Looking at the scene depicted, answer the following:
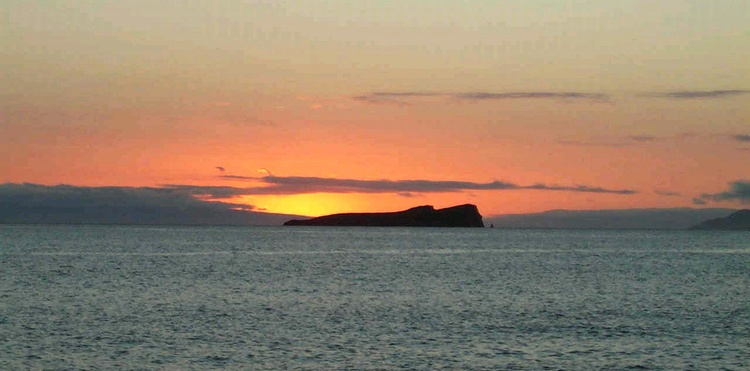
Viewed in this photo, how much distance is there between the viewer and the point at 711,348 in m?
49.3

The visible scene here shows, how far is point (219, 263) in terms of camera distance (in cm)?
12962

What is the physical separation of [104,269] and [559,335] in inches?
2844

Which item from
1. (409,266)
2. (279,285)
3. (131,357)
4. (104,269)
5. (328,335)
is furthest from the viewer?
(409,266)

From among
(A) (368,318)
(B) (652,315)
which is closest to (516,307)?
(B) (652,315)

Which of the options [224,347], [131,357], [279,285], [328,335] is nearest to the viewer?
[131,357]

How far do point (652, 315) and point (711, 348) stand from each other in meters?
15.9

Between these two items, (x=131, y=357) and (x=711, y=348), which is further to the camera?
(x=711, y=348)

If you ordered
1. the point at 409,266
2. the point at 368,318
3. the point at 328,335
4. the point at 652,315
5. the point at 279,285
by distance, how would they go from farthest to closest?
the point at 409,266 < the point at 279,285 < the point at 652,315 < the point at 368,318 < the point at 328,335

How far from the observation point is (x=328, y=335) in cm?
5231

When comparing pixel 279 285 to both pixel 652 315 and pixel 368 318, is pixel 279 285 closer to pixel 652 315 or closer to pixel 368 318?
pixel 368 318

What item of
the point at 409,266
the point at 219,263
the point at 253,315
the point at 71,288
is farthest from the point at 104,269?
the point at 253,315

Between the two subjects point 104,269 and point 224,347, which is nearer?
point 224,347

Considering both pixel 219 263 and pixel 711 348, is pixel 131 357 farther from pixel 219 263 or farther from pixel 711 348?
pixel 219 263

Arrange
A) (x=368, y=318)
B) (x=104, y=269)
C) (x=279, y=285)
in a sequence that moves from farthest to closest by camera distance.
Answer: (x=104, y=269) → (x=279, y=285) → (x=368, y=318)
